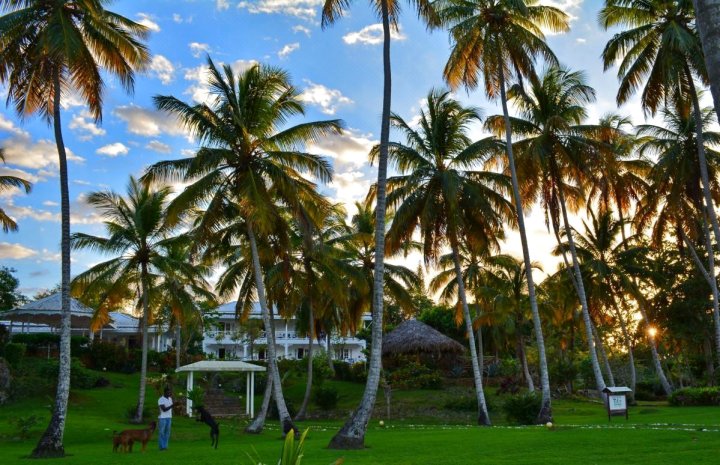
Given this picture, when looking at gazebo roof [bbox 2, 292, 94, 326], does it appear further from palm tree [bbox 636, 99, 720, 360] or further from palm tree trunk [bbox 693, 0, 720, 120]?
palm tree trunk [bbox 693, 0, 720, 120]

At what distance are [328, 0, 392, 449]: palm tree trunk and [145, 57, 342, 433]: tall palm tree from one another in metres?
4.34

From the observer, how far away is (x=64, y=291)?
50.2ft

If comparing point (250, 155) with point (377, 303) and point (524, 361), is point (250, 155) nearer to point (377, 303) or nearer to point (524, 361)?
point (377, 303)

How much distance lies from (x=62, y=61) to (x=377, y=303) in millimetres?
9848

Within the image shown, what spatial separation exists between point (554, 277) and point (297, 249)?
44.5ft

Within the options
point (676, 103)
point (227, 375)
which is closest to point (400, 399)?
point (227, 375)

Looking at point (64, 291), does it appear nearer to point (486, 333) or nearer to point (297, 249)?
point (297, 249)

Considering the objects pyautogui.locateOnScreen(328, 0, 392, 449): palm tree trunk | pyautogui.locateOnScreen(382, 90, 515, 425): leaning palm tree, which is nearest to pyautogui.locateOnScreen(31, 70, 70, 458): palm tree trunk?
pyautogui.locateOnScreen(328, 0, 392, 449): palm tree trunk

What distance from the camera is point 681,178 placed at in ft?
80.1

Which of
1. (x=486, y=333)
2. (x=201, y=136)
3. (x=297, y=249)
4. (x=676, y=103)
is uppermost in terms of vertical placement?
(x=676, y=103)

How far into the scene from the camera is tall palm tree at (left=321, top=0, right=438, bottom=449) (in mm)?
14117

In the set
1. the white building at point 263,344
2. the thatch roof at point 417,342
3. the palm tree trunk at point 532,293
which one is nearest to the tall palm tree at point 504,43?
the palm tree trunk at point 532,293

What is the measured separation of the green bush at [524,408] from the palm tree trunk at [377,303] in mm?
8144

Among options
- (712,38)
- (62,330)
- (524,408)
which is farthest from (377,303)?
(712,38)
